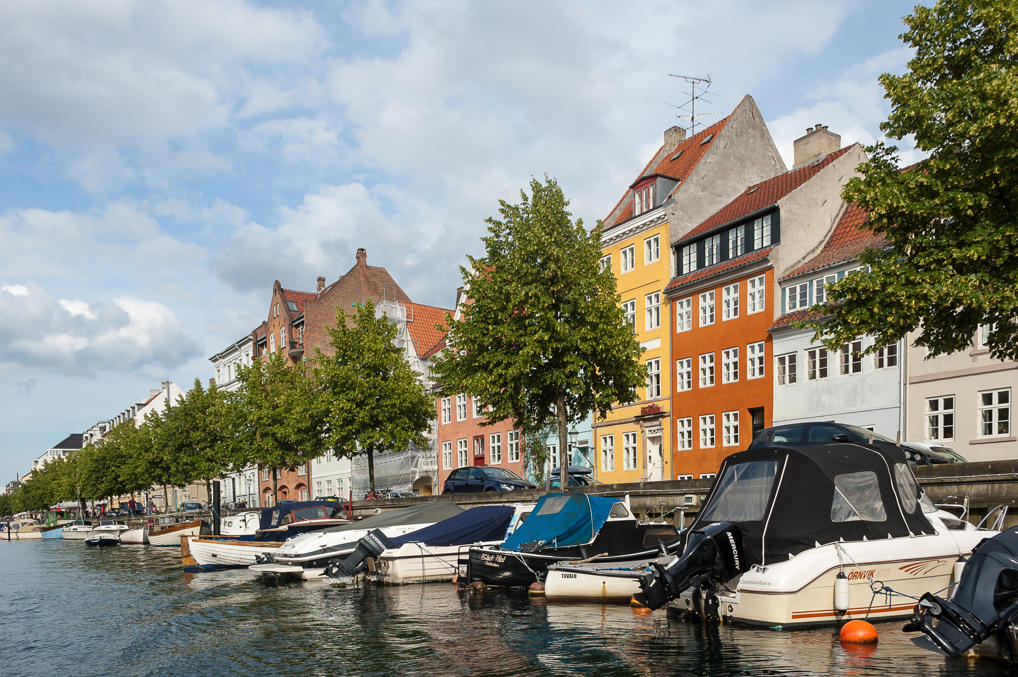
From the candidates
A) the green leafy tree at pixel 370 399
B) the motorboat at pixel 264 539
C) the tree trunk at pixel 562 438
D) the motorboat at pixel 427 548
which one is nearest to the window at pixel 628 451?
the green leafy tree at pixel 370 399

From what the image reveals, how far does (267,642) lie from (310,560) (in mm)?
10817

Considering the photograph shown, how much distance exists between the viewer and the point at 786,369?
4175 centimetres

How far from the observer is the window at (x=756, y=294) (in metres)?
43.2

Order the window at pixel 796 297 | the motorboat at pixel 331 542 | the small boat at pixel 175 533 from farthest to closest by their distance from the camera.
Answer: the small boat at pixel 175 533
the window at pixel 796 297
the motorboat at pixel 331 542

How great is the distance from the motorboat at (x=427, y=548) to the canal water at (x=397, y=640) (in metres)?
0.50

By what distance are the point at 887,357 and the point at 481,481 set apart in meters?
17.6

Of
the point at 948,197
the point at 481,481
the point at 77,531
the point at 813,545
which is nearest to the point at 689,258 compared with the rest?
the point at 481,481

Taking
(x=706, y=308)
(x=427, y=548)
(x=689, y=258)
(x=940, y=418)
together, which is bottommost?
(x=427, y=548)

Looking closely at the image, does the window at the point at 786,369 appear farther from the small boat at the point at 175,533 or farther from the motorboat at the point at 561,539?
the small boat at the point at 175,533

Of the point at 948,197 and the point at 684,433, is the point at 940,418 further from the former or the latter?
the point at 948,197

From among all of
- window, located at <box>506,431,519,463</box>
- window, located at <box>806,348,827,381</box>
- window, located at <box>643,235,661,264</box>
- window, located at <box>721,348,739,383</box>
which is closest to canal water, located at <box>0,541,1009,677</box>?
window, located at <box>806,348,827,381</box>

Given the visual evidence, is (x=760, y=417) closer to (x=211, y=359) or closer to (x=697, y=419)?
(x=697, y=419)

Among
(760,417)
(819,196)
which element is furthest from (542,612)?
(819,196)

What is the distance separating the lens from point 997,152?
2069cm
